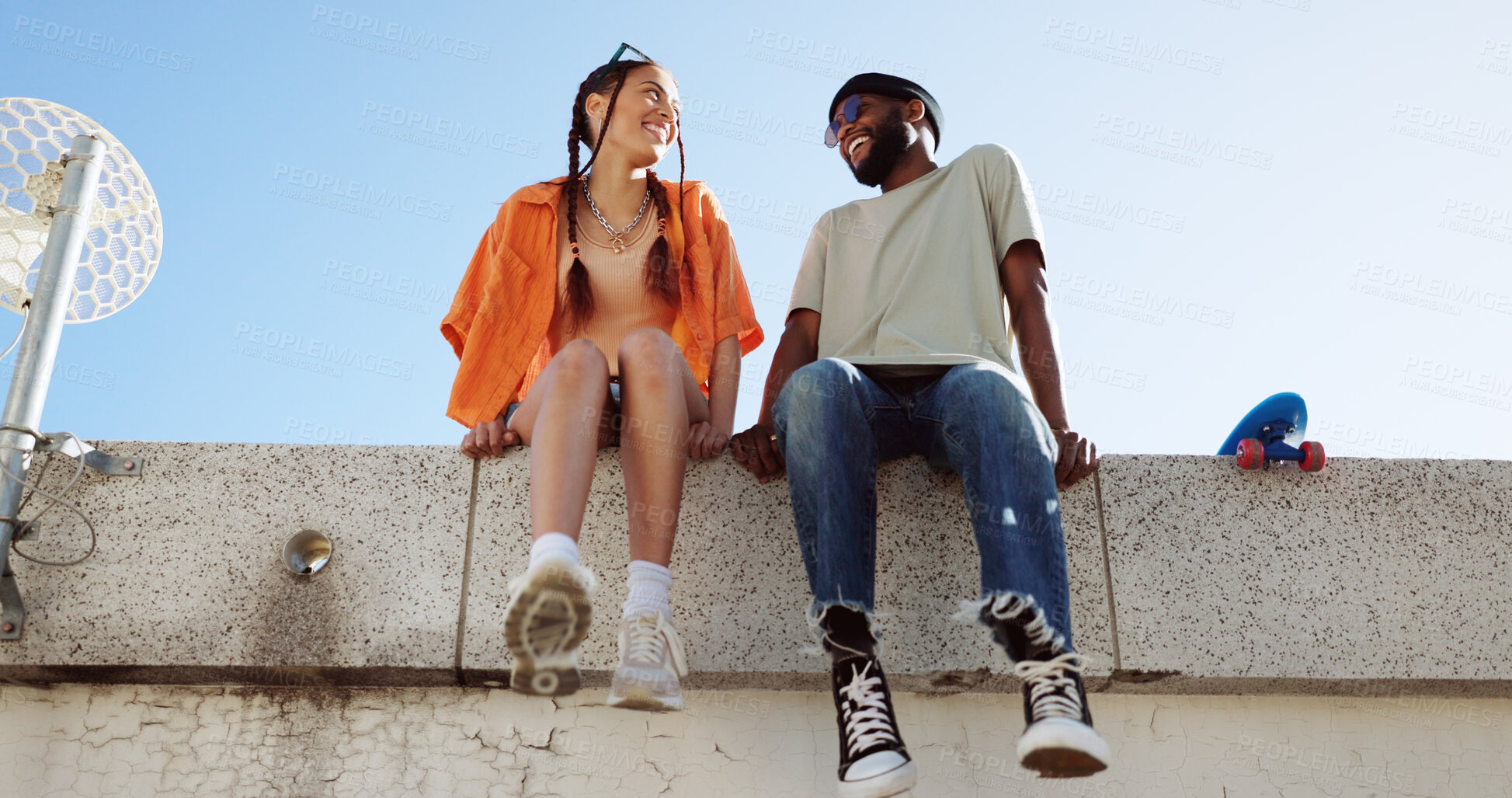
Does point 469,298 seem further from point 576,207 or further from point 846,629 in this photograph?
point 846,629

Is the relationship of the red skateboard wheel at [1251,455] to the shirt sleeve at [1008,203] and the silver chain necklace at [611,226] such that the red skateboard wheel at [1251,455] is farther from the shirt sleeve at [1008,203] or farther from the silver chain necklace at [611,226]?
the silver chain necklace at [611,226]

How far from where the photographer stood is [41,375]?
2.50 metres

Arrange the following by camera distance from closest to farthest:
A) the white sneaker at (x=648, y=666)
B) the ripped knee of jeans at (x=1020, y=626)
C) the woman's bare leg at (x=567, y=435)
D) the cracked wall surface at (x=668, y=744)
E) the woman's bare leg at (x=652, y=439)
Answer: the ripped knee of jeans at (x=1020, y=626) → the white sneaker at (x=648, y=666) → the woman's bare leg at (x=567, y=435) → the woman's bare leg at (x=652, y=439) → the cracked wall surface at (x=668, y=744)

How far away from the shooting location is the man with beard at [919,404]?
5.98 feet

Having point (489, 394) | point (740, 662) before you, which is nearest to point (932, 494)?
point (740, 662)

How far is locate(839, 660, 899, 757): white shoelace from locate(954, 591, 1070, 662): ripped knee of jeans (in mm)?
217

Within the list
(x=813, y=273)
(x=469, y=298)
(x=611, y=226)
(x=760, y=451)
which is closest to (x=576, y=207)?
(x=611, y=226)

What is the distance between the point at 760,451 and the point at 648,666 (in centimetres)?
63

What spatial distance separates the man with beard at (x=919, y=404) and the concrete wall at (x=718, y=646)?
22 cm

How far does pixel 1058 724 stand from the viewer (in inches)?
66.5

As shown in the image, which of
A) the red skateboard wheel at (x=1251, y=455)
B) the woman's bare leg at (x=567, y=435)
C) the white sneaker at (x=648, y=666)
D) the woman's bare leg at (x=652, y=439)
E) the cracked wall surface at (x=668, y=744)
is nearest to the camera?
the white sneaker at (x=648, y=666)

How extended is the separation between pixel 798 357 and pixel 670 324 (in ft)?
1.21

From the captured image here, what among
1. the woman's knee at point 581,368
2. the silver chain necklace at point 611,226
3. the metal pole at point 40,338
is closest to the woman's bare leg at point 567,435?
the woman's knee at point 581,368

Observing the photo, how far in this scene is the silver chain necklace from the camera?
9.39 ft
